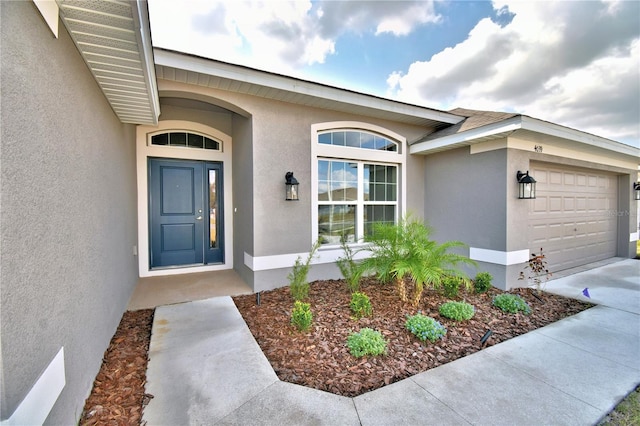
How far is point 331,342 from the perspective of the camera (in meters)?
2.92

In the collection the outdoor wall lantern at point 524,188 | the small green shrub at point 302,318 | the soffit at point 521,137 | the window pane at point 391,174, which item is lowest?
the small green shrub at point 302,318

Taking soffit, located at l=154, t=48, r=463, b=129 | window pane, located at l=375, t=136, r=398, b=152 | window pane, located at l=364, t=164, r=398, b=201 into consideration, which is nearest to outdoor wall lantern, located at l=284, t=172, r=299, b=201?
soffit, located at l=154, t=48, r=463, b=129

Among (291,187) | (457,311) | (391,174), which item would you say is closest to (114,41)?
(291,187)

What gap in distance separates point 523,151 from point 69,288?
21.4ft

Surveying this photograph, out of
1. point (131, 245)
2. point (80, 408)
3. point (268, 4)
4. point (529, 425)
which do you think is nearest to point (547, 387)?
point (529, 425)

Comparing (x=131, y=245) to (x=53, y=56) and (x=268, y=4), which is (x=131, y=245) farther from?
(x=268, y=4)

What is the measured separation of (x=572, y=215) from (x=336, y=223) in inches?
227

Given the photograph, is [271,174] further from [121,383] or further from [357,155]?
[121,383]

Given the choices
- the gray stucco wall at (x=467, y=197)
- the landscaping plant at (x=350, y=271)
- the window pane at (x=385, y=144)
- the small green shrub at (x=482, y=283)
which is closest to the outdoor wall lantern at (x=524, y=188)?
the gray stucco wall at (x=467, y=197)

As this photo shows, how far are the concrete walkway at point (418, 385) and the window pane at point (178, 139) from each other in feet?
12.0

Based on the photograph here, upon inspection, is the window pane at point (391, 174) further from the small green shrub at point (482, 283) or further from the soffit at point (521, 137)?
the small green shrub at point (482, 283)

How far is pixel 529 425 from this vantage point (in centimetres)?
185

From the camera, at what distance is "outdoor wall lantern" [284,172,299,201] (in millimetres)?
4528

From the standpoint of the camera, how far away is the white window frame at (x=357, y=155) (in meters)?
5.01
